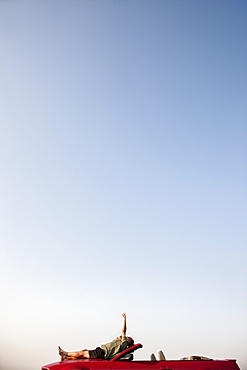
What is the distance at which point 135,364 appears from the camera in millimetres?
8531

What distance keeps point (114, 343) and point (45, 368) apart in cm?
184

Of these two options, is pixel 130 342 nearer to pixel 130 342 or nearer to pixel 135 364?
pixel 130 342

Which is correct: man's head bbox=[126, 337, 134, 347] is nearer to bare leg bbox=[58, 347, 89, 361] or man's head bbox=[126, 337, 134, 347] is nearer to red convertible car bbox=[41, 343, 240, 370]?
red convertible car bbox=[41, 343, 240, 370]

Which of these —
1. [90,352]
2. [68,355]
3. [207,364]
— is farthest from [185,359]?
[68,355]

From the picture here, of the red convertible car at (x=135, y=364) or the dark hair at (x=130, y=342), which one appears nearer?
the red convertible car at (x=135, y=364)

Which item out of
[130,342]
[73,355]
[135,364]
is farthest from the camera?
[130,342]

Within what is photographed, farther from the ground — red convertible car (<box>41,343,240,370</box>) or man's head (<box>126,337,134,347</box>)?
man's head (<box>126,337,134,347</box>)

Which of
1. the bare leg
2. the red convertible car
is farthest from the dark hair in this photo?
the bare leg

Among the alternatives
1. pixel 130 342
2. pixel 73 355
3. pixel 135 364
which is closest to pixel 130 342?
pixel 130 342

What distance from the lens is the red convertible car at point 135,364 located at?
8.41m

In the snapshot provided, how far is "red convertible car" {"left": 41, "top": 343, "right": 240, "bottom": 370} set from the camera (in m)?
8.41

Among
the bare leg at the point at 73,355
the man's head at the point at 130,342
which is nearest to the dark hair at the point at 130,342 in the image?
the man's head at the point at 130,342

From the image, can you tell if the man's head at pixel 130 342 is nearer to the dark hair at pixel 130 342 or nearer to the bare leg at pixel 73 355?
the dark hair at pixel 130 342

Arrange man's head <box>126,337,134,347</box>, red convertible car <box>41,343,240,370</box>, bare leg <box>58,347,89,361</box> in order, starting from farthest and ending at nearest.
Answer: man's head <box>126,337,134,347</box> < bare leg <box>58,347,89,361</box> < red convertible car <box>41,343,240,370</box>
